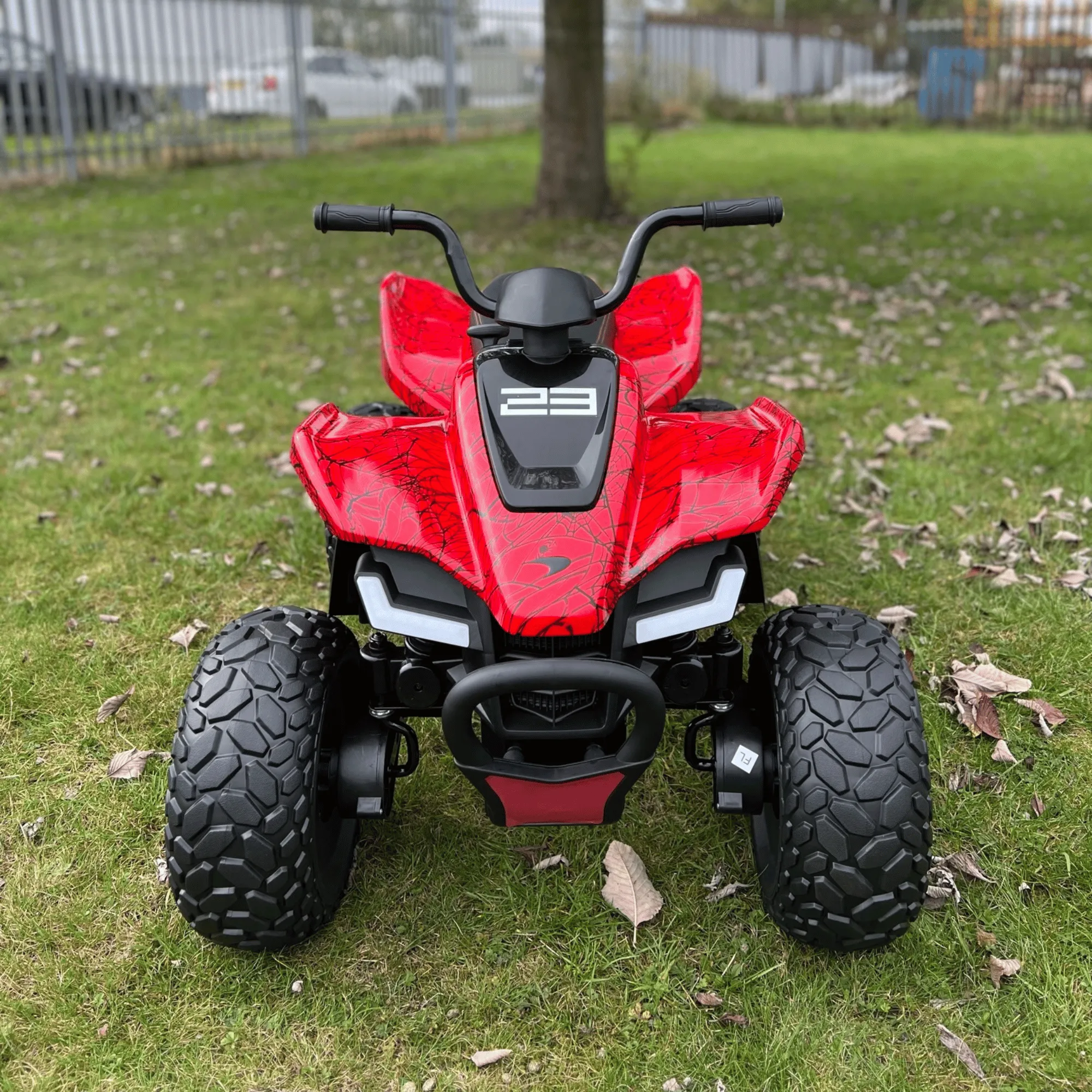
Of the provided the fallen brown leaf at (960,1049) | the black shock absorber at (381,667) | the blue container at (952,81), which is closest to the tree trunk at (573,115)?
the black shock absorber at (381,667)

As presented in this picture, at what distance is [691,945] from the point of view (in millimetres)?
2449

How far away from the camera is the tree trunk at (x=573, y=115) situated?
332 inches

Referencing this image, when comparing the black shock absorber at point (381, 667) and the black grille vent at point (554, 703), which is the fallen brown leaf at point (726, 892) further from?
the black shock absorber at point (381, 667)

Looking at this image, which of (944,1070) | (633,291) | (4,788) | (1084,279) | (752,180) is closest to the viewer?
(944,1070)

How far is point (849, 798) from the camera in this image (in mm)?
2135

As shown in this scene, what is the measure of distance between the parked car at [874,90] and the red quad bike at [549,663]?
19882 millimetres

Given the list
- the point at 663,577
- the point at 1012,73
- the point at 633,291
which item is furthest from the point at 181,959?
the point at 1012,73

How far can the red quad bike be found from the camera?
214 centimetres

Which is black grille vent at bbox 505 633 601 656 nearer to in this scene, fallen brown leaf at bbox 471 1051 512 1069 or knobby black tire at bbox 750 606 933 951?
knobby black tire at bbox 750 606 933 951

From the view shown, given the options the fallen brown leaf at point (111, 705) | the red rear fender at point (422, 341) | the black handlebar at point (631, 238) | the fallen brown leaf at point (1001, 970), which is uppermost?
the black handlebar at point (631, 238)

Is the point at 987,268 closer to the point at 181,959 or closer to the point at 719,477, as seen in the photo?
the point at 719,477

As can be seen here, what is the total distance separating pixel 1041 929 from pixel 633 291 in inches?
91.7

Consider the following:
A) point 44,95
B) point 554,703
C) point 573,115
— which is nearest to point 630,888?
point 554,703

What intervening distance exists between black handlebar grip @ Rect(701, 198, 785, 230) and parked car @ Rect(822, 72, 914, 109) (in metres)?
19.4
